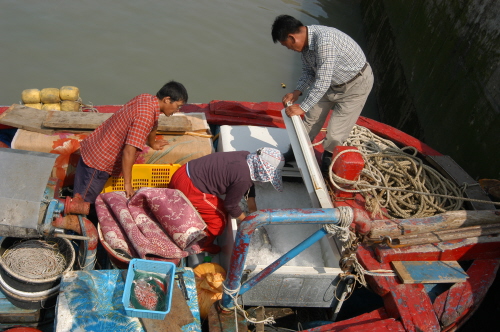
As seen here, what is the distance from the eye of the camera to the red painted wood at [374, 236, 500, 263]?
2889 millimetres

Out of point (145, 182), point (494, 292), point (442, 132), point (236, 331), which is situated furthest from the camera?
point (442, 132)

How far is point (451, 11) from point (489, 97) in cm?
210

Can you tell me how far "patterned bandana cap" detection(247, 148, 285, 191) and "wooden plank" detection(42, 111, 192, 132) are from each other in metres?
1.30

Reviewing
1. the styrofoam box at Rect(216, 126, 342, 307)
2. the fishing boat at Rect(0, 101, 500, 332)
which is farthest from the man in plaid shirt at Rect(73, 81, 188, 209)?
the styrofoam box at Rect(216, 126, 342, 307)

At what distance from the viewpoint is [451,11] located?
20.7 ft

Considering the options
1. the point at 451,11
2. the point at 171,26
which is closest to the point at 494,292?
the point at 451,11

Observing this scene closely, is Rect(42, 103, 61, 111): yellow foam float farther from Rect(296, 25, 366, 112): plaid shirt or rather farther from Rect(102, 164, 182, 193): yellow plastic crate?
Rect(296, 25, 366, 112): plaid shirt

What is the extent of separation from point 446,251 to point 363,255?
25.9 inches

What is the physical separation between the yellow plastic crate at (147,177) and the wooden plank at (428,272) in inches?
83.4

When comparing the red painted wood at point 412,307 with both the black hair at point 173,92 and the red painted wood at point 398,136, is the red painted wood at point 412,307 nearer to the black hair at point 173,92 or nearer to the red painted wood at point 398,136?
the red painted wood at point 398,136

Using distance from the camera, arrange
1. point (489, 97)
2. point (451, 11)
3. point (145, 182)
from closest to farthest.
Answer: point (145, 182)
point (489, 97)
point (451, 11)

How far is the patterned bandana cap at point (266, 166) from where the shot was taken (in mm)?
2885

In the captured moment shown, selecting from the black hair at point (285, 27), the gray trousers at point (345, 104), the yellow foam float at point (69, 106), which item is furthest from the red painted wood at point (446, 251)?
the yellow foam float at point (69, 106)

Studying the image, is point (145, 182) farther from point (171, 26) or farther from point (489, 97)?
point (171, 26)
